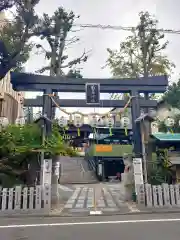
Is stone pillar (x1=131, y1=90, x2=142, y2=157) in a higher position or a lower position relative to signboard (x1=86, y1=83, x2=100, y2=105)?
lower

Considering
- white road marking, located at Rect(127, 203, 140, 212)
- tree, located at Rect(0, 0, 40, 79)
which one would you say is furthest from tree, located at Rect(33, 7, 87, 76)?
white road marking, located at Rect(127, 203, 140, 212)

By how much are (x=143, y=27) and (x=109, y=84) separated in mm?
12346

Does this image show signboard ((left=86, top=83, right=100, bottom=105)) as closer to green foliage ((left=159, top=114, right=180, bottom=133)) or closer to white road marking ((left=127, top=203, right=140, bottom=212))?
white road marking ((left=127, top=203, right=140, bottom=212))

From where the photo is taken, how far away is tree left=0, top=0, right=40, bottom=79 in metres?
13.3

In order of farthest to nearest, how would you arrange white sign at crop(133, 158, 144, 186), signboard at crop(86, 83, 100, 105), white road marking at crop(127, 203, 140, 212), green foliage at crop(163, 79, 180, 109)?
green foliage at crop(163, 79, 180, 109) < signboard at crop(86, 83, 100, 105) < white sign at crop(133, 158, 144, 186) < white road marking at crop(127, 203, 140, 212)

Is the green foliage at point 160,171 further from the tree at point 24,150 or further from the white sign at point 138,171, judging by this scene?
the tree at point 24,150

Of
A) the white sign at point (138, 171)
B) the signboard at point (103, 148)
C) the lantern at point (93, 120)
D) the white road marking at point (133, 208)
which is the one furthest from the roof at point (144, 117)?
the signboard at point (103, 148)

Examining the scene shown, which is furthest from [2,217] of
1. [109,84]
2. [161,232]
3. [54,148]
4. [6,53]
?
[6,53]

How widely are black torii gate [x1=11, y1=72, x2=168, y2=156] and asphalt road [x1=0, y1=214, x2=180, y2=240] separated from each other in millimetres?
4391

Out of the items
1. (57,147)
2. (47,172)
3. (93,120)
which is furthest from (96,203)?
(93,120)

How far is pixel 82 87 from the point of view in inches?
455

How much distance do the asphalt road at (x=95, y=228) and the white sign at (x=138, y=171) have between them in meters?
2.22

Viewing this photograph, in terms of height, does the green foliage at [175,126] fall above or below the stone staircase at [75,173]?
above

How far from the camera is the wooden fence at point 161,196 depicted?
8.95 meters
